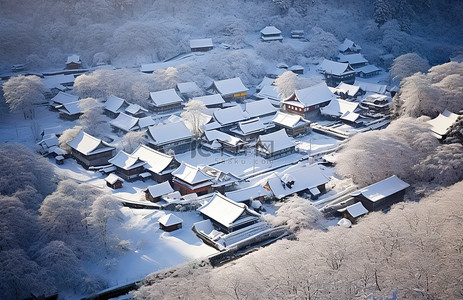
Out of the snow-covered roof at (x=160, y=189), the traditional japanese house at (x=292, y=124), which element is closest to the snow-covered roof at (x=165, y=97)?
the traditional japanese house at (x=292, y=124)

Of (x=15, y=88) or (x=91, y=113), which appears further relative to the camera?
(x=15, y=88)

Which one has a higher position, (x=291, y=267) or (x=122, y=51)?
(x=291, y=267)

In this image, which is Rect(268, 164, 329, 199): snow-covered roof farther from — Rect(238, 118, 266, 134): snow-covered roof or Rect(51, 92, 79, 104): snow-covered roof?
Rect(51, 92, 79, 104): snow-covered roof

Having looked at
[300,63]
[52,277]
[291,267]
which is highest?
[291,267]

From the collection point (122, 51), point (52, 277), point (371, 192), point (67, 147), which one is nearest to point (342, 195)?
point (371, 192)

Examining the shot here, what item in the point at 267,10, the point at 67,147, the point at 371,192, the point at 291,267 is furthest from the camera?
the point at 267,10

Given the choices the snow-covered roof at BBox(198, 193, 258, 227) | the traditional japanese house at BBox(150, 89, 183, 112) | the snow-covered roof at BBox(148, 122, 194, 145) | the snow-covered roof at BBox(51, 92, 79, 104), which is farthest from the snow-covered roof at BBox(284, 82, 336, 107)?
the snow-covered roof at BBox(51, 92, 79, 104)

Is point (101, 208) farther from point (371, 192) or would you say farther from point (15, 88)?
point (15, 88)
